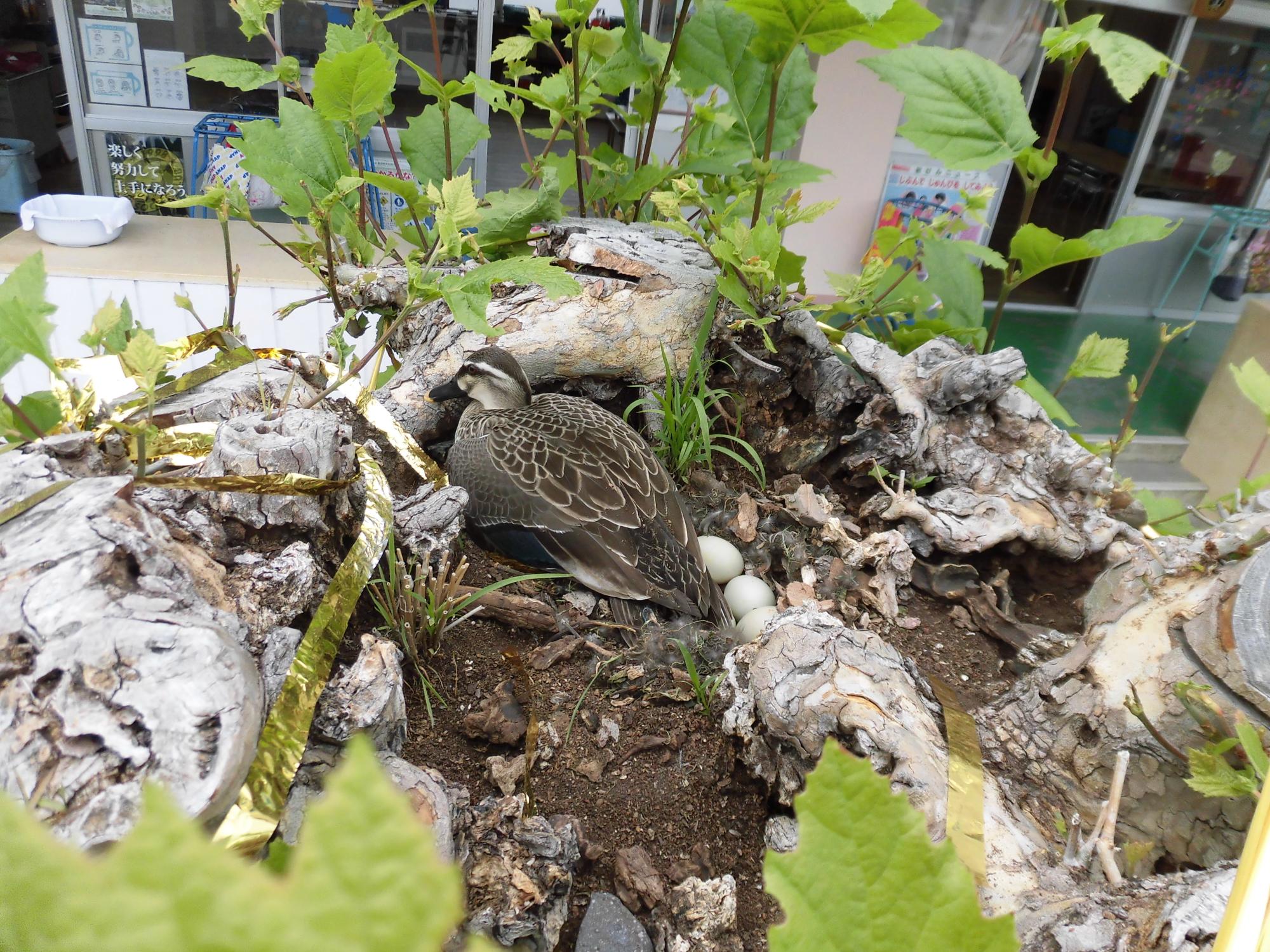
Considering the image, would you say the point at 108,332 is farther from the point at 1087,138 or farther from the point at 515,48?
the point at 1087,138

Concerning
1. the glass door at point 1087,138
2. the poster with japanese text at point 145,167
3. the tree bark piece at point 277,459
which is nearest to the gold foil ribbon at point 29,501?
Result: the tree bark piece at point 277,459

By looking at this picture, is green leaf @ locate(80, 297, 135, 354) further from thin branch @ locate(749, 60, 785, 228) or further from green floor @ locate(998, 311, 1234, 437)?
green floor @ locate(998, 311, 1234, 437)

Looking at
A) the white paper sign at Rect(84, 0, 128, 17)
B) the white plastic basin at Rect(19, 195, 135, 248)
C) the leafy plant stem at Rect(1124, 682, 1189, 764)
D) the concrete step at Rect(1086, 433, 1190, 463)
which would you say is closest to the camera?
the leafy plant stem at Rect(1124, 682, 1189, 764)

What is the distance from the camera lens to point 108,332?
0.67 metres

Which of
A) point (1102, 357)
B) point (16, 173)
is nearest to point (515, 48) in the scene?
point (1102, 357)

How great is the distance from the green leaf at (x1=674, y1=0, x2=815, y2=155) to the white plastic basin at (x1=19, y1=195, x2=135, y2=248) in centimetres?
168

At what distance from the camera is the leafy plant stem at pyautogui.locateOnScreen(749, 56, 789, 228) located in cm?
92

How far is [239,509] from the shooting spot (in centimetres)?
59

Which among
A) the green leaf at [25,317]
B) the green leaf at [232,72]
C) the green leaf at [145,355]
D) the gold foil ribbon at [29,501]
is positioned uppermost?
the green leaf at [232,72]

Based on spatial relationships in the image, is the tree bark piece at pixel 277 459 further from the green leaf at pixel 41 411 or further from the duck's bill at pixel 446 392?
the duck's bill at pixel 446 392

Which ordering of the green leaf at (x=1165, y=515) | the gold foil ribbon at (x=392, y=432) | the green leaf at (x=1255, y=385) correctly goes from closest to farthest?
1. the green leaf at (x=1255, y=385)
2. the gold foil ribbon at (x=392, y=432)
3. the green leaf at (x=1165, y=515)

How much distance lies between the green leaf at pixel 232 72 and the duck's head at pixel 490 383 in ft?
1.32

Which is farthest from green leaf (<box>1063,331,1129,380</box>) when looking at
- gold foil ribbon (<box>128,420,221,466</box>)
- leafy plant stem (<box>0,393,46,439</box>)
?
leafy plant stem (<box>0,393,46,439</box>)

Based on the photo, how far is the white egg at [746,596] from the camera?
93cm
